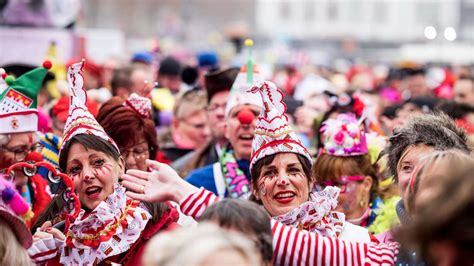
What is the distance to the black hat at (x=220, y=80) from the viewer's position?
8344 millimetres

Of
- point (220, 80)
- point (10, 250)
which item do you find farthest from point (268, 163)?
point (220, 80)

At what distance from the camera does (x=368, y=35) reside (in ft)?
212

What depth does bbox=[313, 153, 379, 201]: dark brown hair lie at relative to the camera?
23.1 ft

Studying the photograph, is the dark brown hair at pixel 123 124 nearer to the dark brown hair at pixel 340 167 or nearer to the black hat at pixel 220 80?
the dark brown hair at pixel 340 167

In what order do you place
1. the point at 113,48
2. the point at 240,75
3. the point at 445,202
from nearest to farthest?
the point at 445,202
the point at 240,75
the point at 113,48

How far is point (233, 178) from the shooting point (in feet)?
24.2

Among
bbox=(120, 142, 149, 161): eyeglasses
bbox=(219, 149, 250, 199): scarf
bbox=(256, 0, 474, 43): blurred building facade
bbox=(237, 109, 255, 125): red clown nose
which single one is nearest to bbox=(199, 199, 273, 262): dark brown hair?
bbox=(120, 142, 149, 161): eyeglasses

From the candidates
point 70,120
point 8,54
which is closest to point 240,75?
point 70,120

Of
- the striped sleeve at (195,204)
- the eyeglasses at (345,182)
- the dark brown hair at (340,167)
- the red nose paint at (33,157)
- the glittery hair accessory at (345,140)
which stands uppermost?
the striped sleeve at (195,204)

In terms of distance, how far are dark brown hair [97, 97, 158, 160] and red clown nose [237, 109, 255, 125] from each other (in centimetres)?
93

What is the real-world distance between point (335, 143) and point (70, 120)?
210cm

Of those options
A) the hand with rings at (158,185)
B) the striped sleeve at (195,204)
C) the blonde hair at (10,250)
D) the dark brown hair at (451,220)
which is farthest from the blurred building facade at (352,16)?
the dark brown hair at (451,220)

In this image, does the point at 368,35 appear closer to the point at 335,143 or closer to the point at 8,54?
the point at 8,54

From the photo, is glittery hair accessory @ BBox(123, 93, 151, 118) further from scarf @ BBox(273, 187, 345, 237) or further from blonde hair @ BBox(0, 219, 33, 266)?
blonde hair @ BBox(0, 219, 33, 266)
